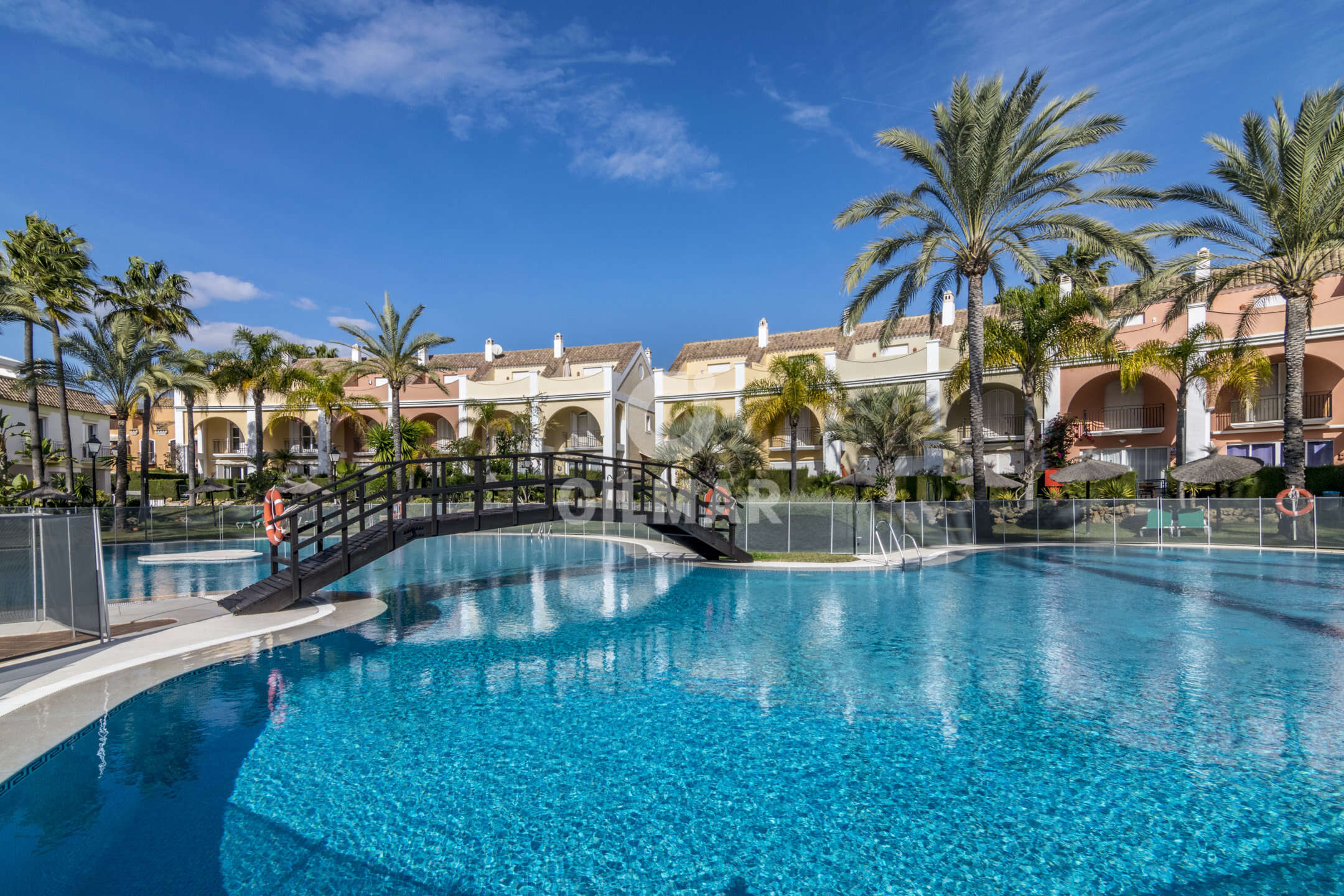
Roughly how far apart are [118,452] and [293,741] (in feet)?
96.3

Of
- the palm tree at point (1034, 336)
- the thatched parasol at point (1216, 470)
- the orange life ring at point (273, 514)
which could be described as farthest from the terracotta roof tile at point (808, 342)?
the orange life ring at point (273, 514)

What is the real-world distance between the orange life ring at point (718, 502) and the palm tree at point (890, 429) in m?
9.98

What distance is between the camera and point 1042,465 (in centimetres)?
3020

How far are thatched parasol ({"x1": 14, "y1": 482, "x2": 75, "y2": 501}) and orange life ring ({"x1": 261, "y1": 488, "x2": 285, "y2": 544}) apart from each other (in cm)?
1977

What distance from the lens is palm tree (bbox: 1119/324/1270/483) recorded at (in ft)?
83.9

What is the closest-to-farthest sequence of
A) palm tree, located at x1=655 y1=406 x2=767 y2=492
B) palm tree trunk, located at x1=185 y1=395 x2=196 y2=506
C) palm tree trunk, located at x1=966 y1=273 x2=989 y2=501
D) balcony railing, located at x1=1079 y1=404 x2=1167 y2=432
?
palm tree trunk, located at x1=966 y1=273 x2=989 y2=501
balcony railing, located at x1=1079 y1=404 x2=1167 y2=432
palm tree, located at x1=655 y1=406 x2=767 y2=492
palm tree trunk, located at x1=185 y1=395 x2=196 y2=506

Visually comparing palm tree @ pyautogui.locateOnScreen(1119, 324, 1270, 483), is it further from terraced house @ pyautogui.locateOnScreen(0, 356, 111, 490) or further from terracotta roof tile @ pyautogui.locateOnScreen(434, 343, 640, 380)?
terraced house @ pyautogui.locateOnScreen(0, 356, 111, 490)

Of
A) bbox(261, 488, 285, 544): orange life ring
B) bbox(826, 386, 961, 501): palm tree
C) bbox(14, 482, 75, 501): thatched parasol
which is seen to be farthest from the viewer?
bbox(826, 386, 961, 501): palm tree

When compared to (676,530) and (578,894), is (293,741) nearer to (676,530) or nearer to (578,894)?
(578,894)

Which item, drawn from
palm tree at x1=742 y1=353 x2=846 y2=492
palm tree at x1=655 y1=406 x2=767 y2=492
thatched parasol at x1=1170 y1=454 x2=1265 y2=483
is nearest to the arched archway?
palm tree at x1=655 y1=406 x2=767 y2=492

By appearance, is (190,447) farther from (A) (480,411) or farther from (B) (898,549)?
(B) (898,549)

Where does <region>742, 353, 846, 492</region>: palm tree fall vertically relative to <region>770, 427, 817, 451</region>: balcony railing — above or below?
above

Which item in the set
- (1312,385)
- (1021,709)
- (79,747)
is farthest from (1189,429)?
(79,747)

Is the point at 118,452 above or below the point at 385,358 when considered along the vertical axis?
below
